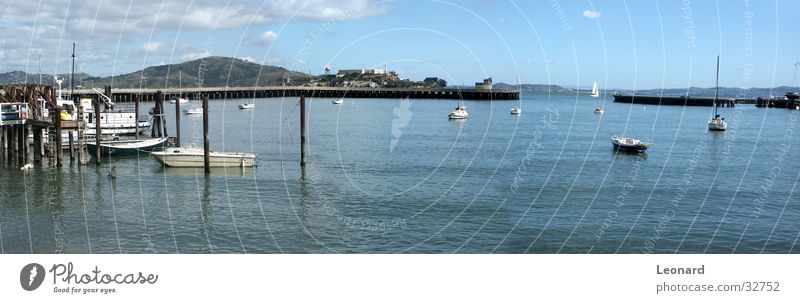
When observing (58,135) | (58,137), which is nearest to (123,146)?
(58,137)

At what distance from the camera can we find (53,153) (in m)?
38.2

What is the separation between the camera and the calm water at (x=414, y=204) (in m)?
22.8

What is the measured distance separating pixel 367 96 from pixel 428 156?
14837 cm

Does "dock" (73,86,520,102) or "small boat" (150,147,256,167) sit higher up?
"dock" (73,86,520,102)

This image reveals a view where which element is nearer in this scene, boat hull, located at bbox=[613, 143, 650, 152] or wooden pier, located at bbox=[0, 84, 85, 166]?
wooden pier, located at bbox=[0, 84, 85, 166]

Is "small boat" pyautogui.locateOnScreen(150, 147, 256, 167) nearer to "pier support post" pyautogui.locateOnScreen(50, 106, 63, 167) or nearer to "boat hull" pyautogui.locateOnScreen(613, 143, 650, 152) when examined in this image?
"pier support post" pyautogui.locateOnScreen(50, 106, 63, 167)

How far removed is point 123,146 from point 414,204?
22.2 m

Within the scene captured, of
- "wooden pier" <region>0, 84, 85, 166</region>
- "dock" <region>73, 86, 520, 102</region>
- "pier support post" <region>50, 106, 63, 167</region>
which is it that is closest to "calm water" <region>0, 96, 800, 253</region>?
"pier support post" <region>50, 106, 63, 167</region>

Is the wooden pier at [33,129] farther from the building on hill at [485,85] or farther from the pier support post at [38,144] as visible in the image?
the building on hill at [485,85]

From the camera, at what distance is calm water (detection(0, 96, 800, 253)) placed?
22766 mm

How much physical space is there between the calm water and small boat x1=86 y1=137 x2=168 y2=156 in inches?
66.3

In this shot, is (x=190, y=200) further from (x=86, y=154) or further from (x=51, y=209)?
(x=86, y=154)

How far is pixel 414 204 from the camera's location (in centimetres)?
2948

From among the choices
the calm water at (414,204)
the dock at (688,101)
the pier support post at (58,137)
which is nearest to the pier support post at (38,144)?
the pier support post at (58,137)
